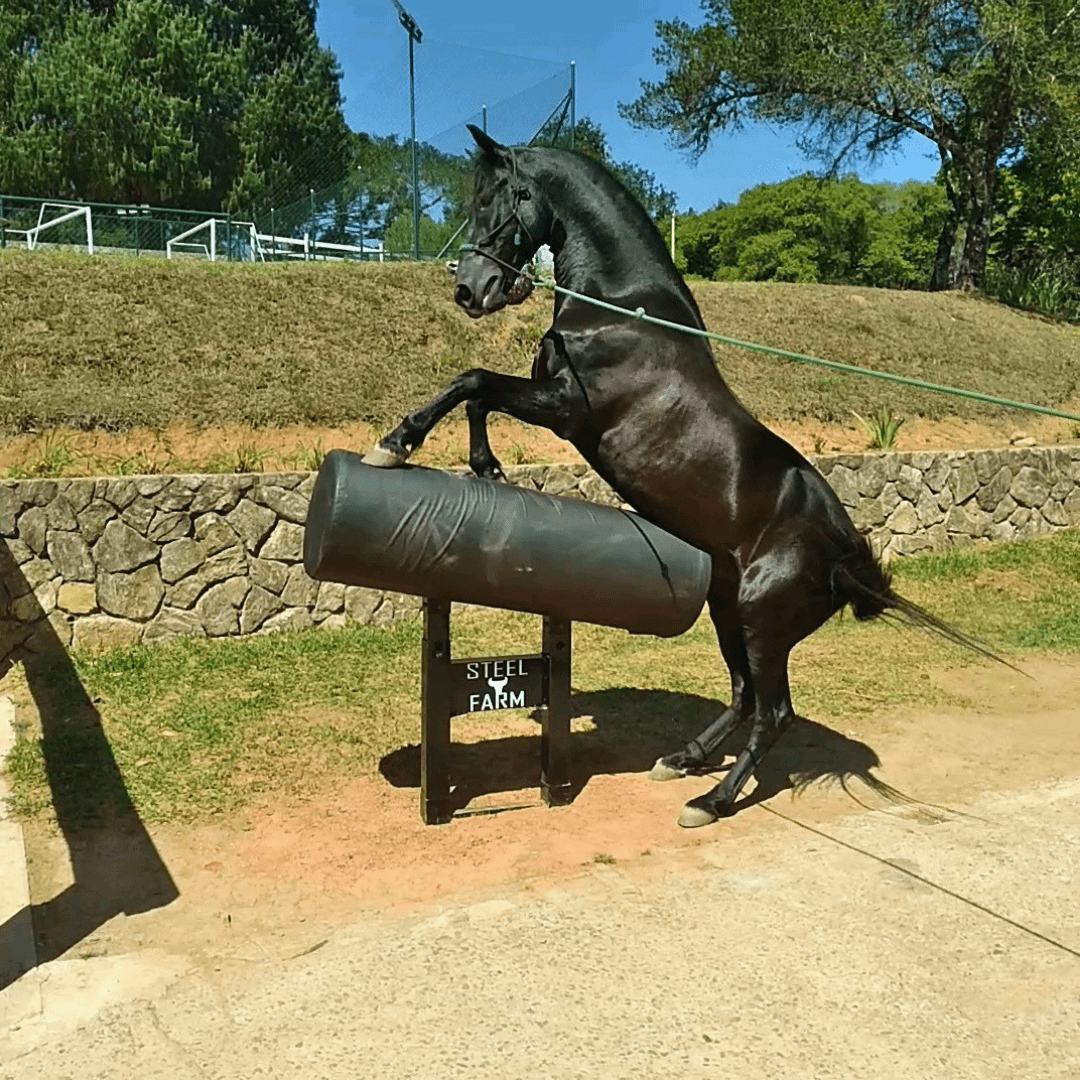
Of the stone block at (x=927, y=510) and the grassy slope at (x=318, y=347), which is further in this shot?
the stone block at (x=927, y=510)

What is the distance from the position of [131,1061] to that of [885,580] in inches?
145

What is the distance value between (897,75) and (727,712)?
47.1 ft

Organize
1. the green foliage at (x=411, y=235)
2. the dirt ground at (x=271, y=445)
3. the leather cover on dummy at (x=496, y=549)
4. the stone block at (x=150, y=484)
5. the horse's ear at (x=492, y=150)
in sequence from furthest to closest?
the green foliage at (x=411, y=235)
the dirt ground at (x=271, y=445)
the stone block at (x=150, y=484)
the horse's ear at (x=492, y=150)
the leather cover on dummy at (x=496, y=549)

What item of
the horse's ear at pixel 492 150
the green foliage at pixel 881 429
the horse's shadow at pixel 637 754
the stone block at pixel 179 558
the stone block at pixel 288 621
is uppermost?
the horse's ear at pixel 492 150

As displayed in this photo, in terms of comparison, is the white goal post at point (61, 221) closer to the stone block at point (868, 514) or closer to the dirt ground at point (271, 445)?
the dirt ground at point (271, 445)

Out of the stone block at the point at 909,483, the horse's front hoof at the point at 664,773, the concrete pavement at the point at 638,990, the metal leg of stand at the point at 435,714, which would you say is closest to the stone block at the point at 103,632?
the metal leg of stand at the point at 435,714

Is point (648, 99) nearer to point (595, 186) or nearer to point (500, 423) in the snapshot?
point (500, 423)

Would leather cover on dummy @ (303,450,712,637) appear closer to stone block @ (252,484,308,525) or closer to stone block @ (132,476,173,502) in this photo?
stone block @ (132,476,173,502)

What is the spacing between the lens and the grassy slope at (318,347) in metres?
9.60

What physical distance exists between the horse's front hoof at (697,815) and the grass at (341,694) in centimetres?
107

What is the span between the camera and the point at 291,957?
3.68m

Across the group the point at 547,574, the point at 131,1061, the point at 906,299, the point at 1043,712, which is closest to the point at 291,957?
the point at 131,1061

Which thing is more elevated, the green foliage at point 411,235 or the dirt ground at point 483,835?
the green foliage at point 411,235

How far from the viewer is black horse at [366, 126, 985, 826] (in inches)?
187
